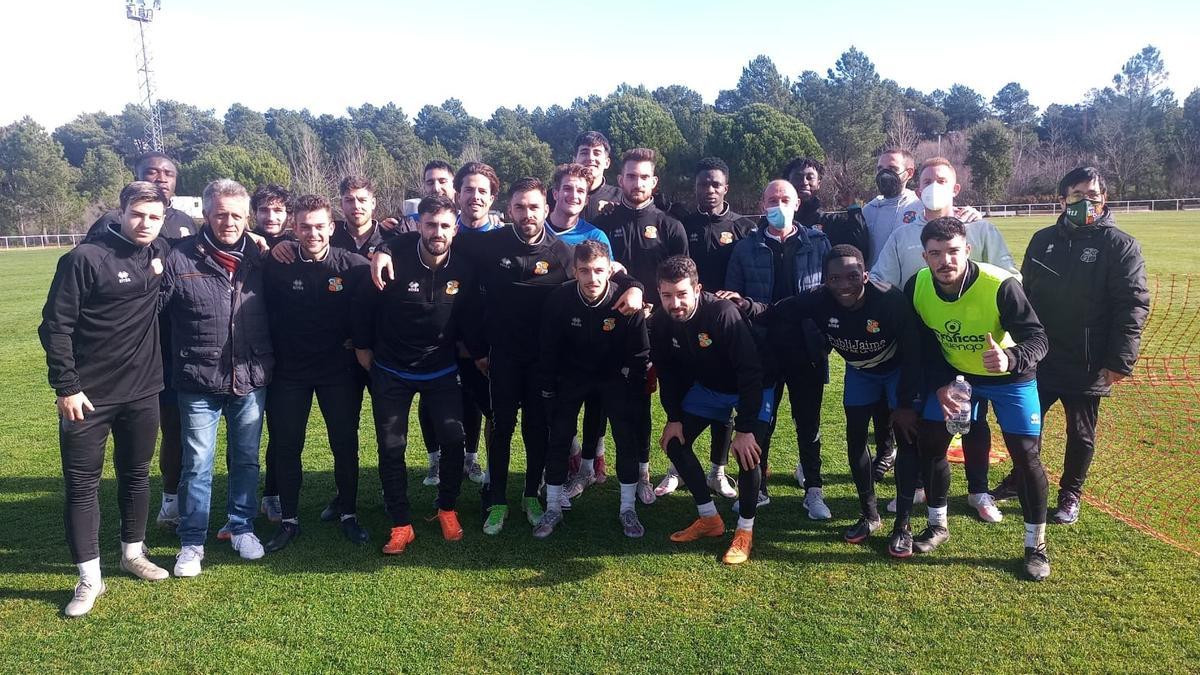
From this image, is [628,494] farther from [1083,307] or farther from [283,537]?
[1083,307]

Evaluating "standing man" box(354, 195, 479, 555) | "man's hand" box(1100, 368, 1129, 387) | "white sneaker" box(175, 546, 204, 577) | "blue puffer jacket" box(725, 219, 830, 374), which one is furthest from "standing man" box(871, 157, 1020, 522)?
"white sneaker" box(175, 546, 204, 577)

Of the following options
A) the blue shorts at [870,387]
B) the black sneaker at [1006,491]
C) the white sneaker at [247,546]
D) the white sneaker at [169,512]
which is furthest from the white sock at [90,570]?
the black sneaker at [1006,491]

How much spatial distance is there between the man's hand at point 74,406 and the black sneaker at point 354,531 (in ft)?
5.48

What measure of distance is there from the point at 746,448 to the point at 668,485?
4.52ft

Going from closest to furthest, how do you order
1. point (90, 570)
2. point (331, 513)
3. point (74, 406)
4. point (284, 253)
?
point (74, 406)
point (90, 570)
point (284, 253)
point (331, 513)

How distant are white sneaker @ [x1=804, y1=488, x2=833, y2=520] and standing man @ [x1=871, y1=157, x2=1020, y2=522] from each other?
0.78 m

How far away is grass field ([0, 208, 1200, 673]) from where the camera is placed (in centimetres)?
350

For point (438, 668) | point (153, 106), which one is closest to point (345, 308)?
point (438, 668)

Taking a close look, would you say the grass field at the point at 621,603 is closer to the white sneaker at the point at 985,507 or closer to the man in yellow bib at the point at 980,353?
the white sneaker at the point at 985,507

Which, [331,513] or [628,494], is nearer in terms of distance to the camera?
[628,494]

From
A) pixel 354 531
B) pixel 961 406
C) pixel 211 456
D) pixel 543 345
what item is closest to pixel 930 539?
pixel 961 406

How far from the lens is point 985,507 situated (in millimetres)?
4957

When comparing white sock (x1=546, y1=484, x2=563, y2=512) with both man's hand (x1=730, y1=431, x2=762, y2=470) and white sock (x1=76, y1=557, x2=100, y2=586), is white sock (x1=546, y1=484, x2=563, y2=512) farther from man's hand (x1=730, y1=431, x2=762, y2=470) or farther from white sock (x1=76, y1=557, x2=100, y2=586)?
white sock (x1=76, y1=557, x2=100, y2=586)

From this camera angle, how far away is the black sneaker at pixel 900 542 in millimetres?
4426
